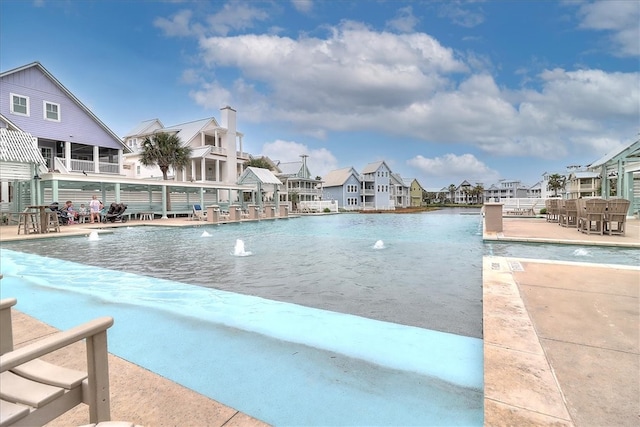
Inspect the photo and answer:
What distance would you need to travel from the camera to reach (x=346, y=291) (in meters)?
4.66

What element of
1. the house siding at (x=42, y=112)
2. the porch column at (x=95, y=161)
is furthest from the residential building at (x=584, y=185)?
the house siding at (x=42, y=112)

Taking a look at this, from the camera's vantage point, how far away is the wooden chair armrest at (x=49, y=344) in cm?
99

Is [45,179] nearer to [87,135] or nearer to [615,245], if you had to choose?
[87,135]

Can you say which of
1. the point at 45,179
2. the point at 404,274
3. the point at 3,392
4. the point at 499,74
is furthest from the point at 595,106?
the point at 45,179

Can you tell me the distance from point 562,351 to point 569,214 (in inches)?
488

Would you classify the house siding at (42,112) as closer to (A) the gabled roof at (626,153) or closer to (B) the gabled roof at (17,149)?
(B) the gabled roof at (17,149)

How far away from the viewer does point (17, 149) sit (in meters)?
14.5

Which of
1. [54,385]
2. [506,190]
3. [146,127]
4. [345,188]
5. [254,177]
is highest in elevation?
[146,127]

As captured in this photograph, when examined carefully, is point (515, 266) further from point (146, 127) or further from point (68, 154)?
point (146, 127)

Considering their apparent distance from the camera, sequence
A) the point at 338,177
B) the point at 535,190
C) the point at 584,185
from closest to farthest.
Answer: the point at 584,185
the point at 338,177
the point at 535,190

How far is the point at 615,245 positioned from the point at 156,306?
10.1 meters

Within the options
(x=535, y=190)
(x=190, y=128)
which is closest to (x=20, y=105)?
(x=190, y=128)

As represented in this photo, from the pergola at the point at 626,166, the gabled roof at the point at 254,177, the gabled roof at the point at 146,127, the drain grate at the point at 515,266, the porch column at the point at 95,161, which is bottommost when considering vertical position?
the drain grate at the point at 515,266

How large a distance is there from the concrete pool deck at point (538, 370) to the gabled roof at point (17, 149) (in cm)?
1494
